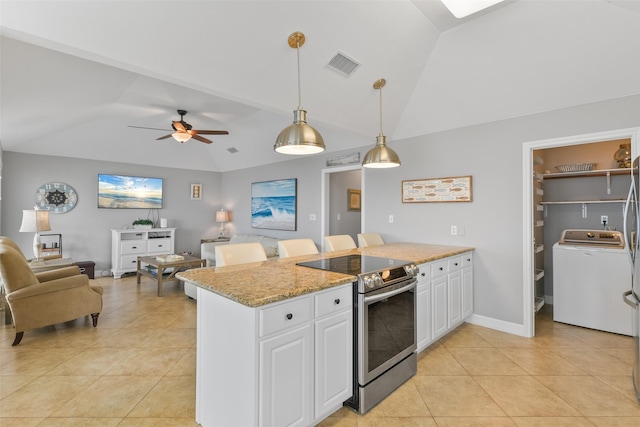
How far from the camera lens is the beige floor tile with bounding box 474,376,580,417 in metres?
2.03

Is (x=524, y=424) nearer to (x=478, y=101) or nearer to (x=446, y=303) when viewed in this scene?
(x=446, y=303)

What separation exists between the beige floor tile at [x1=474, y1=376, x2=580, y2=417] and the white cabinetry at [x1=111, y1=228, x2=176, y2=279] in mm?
6450

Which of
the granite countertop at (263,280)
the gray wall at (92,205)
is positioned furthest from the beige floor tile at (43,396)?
the gray wall at (92,205)

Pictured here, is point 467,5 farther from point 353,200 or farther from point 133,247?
point 133,247

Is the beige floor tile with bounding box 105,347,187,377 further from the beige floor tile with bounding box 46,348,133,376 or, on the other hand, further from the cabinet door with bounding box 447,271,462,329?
the cabinet door with bounding box 447,271,462,329

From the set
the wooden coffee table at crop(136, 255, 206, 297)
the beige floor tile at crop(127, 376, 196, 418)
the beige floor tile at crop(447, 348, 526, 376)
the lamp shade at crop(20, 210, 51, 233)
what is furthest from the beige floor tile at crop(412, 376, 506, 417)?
the lamp shade at crop(20, 210, 51, 233)

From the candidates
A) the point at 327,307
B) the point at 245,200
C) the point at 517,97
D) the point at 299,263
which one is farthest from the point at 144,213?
the point at 517,97

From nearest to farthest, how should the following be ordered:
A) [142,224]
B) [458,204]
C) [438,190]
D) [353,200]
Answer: [458,204] < [438,190] < [353,200] < [142,224]

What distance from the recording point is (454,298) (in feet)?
10.6

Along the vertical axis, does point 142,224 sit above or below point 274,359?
above

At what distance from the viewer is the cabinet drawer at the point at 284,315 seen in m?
1.50

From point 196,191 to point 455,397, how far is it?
7.13 m

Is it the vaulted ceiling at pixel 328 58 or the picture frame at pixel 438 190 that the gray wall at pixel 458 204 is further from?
the vaulted ceiling at pixel 328 58

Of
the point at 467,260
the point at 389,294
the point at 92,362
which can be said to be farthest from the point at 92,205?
the point at 467,260
